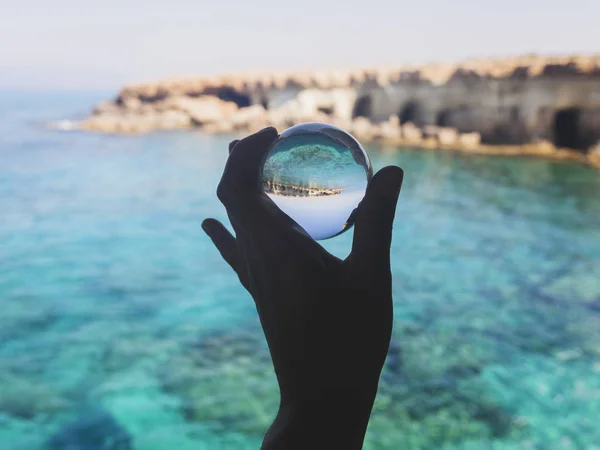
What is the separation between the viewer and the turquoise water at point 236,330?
5207 millimetres

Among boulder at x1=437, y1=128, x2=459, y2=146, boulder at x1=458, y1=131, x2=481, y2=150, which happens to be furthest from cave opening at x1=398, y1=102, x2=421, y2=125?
boulder at x1=458, y1=131, x2=481, y2=150

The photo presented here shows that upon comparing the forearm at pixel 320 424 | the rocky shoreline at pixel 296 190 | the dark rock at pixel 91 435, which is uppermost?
the rocky shoreline at pixel 296 190

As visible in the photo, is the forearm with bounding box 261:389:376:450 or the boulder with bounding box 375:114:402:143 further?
the boulder with bounding box 375:114:402:143

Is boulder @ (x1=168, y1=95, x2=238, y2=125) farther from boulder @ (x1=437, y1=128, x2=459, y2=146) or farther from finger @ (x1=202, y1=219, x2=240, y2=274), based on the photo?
finger @ (x1=202, y1=219, x2=240, y2=274)

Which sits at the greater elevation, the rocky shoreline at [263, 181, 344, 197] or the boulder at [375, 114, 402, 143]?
the rocky shoreline at [263, 181, 344, 197]

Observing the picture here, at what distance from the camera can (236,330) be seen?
285 inches

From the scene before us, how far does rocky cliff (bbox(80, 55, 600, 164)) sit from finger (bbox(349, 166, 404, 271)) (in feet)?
70.3

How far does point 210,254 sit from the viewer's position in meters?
10.8

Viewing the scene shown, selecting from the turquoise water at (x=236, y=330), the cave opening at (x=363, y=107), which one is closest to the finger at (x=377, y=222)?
the turquoise water at (x=236, y=330)

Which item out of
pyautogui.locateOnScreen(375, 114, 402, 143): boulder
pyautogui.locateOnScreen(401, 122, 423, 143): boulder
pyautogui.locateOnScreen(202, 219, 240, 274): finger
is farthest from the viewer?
pyautogui.locateOnScreen(375, 114, 402, 143): boulder

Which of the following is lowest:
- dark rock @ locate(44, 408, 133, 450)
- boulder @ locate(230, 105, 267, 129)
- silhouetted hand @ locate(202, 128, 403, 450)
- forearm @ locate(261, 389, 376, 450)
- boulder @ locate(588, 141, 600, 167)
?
boulder @ locate(588, 141, 600, 167)

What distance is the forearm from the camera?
5.50 feet

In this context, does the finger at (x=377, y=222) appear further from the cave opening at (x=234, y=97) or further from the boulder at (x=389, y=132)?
the cave opening at (x=234, y=97)

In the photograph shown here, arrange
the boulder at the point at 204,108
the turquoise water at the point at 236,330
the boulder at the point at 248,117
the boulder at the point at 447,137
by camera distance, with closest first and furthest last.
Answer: the turquoise water at the point at 236,330 → the boulder at the point at 447,137 → the boulder at the point at 248,117 → the boulder at the point at 204,108
